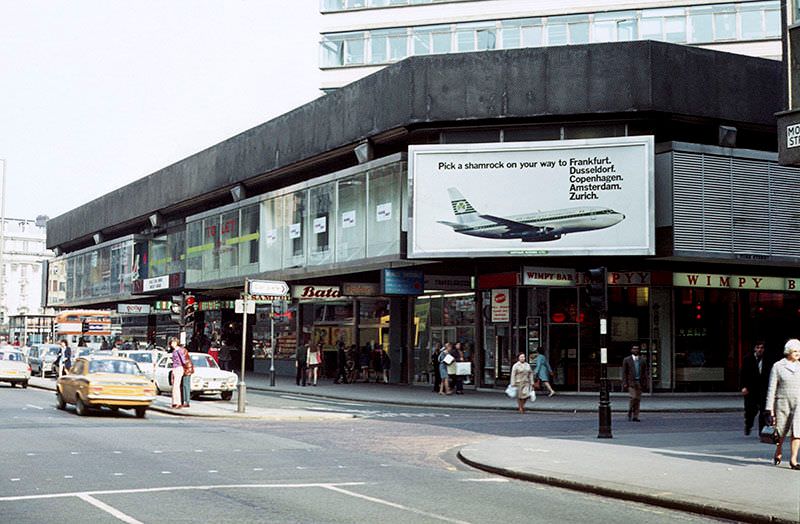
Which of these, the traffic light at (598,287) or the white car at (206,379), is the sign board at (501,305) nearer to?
the white car at (206,379)

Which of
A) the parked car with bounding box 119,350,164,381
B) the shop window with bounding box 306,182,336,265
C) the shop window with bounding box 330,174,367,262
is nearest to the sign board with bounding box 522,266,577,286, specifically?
the shop window with bounding box 330,174,367,262

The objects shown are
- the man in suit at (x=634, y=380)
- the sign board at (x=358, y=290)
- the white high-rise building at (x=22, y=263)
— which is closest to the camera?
the man in suit at (x=634, y=380)

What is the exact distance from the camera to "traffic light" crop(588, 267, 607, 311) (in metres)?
20.0

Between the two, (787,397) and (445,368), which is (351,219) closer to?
(445,368)

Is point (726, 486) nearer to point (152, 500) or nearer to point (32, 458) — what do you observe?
point (152, 500)

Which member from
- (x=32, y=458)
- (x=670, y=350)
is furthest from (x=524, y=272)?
(x=32, y=458)

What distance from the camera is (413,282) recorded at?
124 feet

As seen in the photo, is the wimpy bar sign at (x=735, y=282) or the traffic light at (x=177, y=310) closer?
the traffic light at (x=177, y=310)

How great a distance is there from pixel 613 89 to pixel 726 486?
908 inches

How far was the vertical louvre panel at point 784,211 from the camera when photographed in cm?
3475

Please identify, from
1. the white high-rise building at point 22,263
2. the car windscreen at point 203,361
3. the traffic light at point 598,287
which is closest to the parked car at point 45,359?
the car windscreen at point 203,361

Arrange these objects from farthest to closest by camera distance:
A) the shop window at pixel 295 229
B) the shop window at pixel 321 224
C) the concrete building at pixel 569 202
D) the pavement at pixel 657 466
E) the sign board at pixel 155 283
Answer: the sign board at pixel 155 283 → the shop window at pixel 295 229 → the shop window at pixel 321 224 → the concrete building at pixel 569 202 → the pavement at pixel 657 466

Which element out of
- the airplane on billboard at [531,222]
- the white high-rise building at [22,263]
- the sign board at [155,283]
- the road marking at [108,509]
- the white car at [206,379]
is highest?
the white high-rise building at [22,263]

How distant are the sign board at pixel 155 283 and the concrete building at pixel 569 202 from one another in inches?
742
